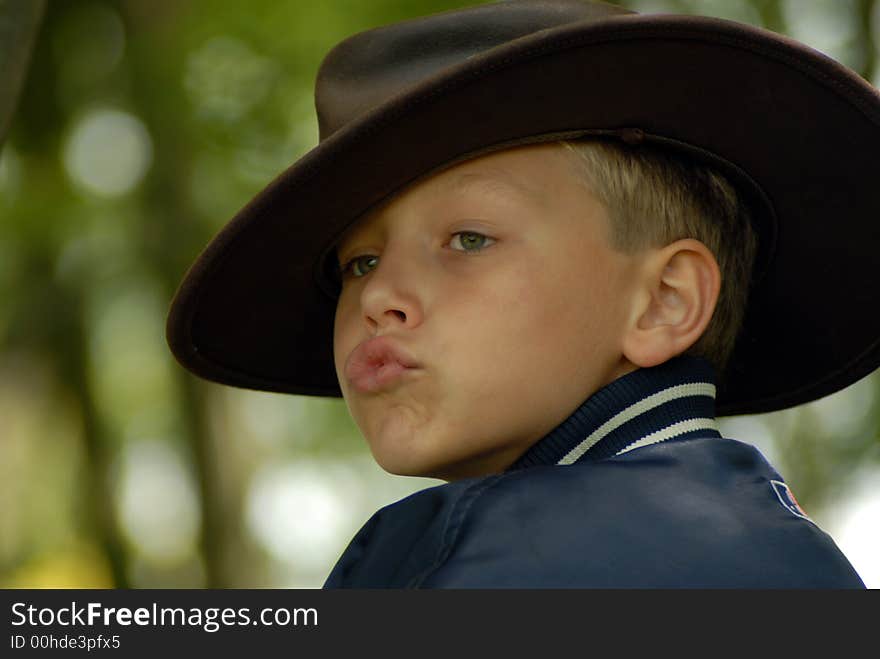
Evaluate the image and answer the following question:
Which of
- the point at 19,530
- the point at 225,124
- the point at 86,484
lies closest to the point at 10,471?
the point at 19,530

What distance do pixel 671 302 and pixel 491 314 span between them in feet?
1.24

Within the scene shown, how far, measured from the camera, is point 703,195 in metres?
2.18

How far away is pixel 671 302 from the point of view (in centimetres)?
211

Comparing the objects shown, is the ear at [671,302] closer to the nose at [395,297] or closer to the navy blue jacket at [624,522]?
the navy blue jacket at [624,522]

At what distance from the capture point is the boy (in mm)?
1723

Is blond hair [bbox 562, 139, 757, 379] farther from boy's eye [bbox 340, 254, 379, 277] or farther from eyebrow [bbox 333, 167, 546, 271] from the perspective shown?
boy's eye [bbox 340, 254, 379, 277]

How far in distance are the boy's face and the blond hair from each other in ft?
0.14

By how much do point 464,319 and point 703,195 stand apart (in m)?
0.57

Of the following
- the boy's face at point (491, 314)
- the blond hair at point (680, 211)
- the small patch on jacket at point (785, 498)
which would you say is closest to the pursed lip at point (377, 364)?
the boy's face at point (491, 314)

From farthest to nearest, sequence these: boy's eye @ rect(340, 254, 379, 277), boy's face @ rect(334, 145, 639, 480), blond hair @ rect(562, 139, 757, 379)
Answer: boy's eye @ rect(340, 254, 379, 277), blond hair @ rect(562, 139, 757, 379), boy's face @ rect(334, 145, 639, 480)

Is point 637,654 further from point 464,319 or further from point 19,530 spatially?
point 19,530

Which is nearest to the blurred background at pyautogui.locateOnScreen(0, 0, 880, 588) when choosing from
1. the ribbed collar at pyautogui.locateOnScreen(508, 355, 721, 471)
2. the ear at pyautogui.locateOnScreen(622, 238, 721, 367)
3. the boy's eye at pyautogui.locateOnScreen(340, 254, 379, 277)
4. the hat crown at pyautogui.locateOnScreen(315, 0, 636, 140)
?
the boy's eye at pyautogui.locateOnScreen(340, 254, 379, 277)

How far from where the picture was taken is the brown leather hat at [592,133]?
188cm

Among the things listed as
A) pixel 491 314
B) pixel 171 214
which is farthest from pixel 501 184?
pixel 171 214
